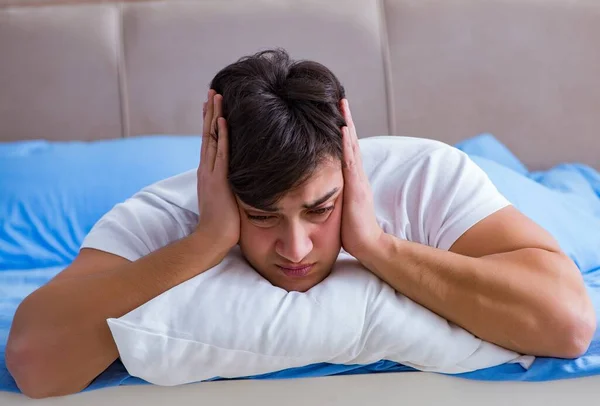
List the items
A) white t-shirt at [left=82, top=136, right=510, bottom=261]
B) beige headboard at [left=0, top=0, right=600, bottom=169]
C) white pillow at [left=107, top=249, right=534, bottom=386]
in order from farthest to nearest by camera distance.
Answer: beige headboard at [left=0, top=0, right=600, bottom=169], white t-shirt at [left=82, top=136, right=510, bottom=261], white pillow at [left=107, top=249, right=534, bottom=386]

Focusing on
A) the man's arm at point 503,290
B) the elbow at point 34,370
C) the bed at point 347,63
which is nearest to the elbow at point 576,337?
the man's arm at point 503,290

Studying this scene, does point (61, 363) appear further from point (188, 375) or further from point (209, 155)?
point (209, 155)

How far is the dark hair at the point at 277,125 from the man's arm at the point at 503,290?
7.7 inches

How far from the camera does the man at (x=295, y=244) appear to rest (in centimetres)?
122

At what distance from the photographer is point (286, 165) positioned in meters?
1.21

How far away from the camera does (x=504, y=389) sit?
1.24 metres

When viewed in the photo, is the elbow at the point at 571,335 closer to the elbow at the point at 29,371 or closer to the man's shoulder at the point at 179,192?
the man's shoulder at the point at 179,192

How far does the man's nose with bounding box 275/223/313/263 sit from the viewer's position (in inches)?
48.9

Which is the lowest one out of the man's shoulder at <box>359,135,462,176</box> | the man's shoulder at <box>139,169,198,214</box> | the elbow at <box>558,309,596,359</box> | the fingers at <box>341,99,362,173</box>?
the elbow at <box>558,309,596,359</box>

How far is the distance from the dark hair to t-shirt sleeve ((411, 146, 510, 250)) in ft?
0.72

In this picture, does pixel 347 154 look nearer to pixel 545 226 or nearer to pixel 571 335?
pixel 571 335

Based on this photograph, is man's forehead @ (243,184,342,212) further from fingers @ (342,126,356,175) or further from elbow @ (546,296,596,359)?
elbow @ (546,296,596,359)

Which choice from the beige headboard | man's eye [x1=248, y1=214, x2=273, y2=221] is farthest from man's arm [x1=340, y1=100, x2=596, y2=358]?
the beige headboard

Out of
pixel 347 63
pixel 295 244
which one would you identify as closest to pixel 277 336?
pixel 295 244
